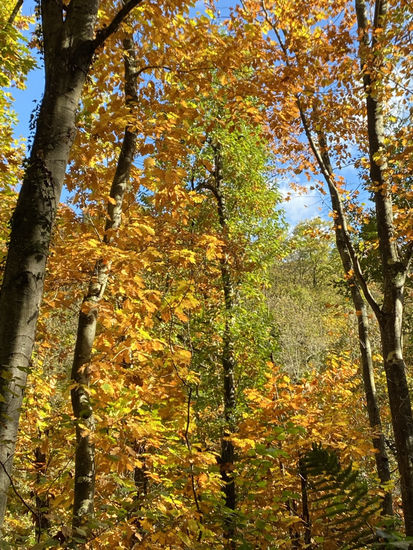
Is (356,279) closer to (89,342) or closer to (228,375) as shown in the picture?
(228,375)

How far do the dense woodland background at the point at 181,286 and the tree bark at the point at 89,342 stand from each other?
0.03m

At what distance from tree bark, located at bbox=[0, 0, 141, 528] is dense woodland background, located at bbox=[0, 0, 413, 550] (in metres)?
0.01

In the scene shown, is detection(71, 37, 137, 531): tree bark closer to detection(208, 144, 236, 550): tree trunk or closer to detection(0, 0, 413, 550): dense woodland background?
detection(0, 0, 413, 550): dense woodland background

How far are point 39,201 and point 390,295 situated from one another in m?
4.05

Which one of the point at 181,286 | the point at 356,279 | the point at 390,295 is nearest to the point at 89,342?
the point at 181,286

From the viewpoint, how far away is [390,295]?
4613 mm

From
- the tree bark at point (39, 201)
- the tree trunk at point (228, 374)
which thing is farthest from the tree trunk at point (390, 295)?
the tree trunk at point (228, 374)

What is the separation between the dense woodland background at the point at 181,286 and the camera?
8.05 ft

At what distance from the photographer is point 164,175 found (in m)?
4.63

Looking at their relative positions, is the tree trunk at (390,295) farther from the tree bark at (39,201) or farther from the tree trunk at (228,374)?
the tree trunk at (228,374)

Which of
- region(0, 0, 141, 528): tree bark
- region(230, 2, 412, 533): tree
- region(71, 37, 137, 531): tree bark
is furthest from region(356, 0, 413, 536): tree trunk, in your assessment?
region(0, 0, 141, 528): tree bark

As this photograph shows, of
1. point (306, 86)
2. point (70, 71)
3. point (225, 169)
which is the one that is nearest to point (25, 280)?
point (70, 71)

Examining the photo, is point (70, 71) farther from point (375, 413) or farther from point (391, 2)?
point (375, 413)

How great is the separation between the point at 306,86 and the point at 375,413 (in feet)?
19.9
